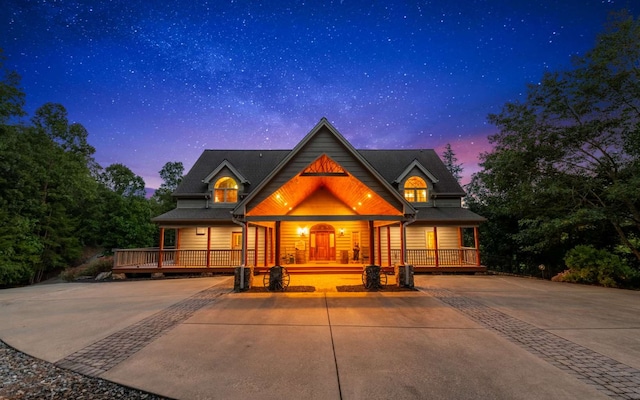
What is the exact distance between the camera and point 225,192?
18156 mm

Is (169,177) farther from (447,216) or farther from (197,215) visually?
(447,216)

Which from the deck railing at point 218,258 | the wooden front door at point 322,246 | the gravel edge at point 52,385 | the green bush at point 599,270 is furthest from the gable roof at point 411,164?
the gravel edge at point 52,385

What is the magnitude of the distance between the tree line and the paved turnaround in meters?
11.8

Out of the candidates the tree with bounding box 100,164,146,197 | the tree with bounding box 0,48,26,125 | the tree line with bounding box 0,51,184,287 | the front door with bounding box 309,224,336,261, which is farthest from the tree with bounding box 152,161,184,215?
the front door with bounding box 309,224,336,261

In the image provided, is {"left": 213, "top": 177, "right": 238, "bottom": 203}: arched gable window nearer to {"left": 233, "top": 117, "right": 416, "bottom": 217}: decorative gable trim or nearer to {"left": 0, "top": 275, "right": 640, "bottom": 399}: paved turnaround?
{"left": 233, "top": 117, "right": 416, "bottom": 217}: decorative gable trim

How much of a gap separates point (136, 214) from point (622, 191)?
34.5 m

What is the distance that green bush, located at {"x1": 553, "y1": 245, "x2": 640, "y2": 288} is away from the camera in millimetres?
11595

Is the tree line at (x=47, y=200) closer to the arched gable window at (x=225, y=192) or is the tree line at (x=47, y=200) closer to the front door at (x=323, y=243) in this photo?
the arched gable window at (x=225, y=192)

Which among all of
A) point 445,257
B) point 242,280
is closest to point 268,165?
point 242,280

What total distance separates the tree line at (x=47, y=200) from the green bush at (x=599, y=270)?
2923cm

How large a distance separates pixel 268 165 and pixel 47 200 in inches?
669

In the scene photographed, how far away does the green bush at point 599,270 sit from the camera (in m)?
11.6

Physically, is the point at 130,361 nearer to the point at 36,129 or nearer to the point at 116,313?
the point at 116,313

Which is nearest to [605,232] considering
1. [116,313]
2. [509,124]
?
[509,124]
